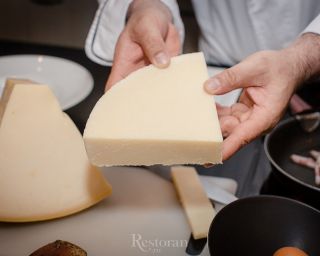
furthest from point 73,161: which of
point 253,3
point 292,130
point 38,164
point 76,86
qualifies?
point 253,3

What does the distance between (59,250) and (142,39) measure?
42cm

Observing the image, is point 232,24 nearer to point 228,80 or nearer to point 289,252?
point 228,80

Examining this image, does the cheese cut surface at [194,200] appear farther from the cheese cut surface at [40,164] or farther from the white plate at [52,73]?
the white plate at [52,73]

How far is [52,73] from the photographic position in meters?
1.17

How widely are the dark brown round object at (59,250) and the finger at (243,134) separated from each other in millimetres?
280

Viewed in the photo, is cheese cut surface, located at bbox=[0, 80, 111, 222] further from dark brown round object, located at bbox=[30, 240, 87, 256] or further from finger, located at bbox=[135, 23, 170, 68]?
finger, located at bbox=[135, 23, 170, 68]

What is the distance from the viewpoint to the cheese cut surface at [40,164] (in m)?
0.68

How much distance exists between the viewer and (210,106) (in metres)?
0.59

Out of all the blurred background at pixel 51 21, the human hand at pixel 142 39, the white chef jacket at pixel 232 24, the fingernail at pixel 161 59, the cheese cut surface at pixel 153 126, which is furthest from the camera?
the blurred background at pixel 51 21

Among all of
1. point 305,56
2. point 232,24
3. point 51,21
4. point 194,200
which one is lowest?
point 51,21

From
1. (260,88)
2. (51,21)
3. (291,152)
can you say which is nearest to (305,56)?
(260,88)

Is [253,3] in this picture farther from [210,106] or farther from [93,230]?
[93,230]

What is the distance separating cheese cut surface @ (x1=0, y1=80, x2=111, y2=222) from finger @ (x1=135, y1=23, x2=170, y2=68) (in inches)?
8.1

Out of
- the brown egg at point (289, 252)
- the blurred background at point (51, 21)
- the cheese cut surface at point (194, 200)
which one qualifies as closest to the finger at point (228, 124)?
the cheese cut surface at point (194, 200)
